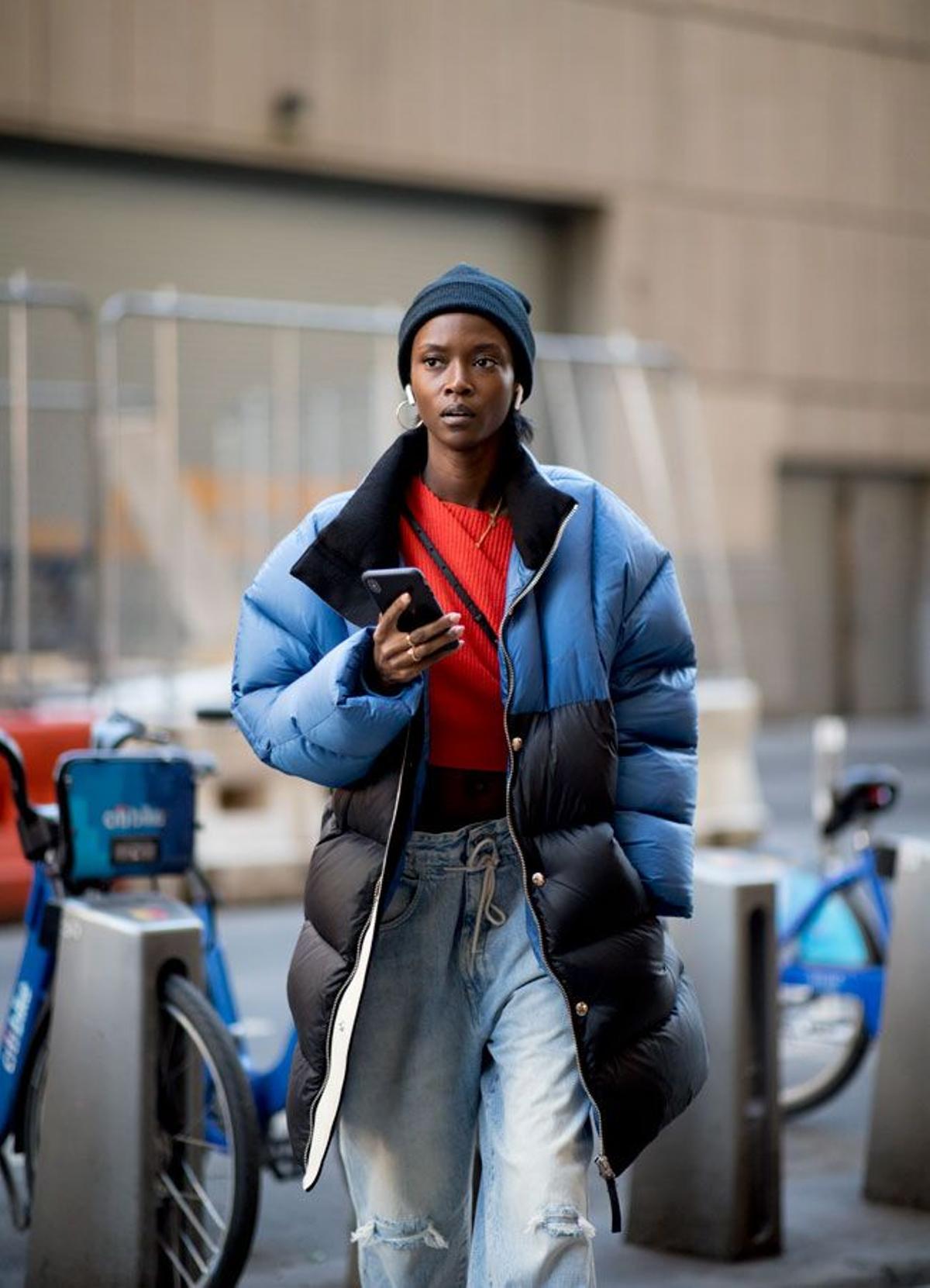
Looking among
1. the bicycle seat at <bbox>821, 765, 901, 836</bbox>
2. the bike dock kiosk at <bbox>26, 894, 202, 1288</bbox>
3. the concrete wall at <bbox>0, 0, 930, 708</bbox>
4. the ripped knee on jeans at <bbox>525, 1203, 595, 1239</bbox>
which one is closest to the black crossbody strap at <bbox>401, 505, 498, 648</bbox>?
the ripped knee on jeans at <bbox>525, 1203, 595, 1239</bbox>

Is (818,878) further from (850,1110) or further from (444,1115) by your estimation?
(444,1115)

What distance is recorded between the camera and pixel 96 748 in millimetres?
5242

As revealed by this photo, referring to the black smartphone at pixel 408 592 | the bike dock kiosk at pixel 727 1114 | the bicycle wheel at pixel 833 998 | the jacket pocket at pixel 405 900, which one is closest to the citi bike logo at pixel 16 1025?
the bike dock kiosk at pixel 727 1114

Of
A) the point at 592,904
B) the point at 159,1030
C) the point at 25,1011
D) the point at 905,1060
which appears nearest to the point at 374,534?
the point at 592,904

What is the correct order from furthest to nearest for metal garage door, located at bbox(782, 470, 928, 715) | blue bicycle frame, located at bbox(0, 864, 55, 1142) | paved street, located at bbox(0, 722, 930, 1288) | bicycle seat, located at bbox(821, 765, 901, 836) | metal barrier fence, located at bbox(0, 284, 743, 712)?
metal garage door, located at bbox(782, 470, 928, 715) → metal barrier fence, located at bbox(0, 284, 743, 712) → bicycle seat, located at bbox(821, 765, 901, 836) → paved street, located at bbox(0, 722, 930, 1288) → blue bicycle frame, located at bbox(0, 864, 55, 1142)

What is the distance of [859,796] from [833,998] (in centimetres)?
65

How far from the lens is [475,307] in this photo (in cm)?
334

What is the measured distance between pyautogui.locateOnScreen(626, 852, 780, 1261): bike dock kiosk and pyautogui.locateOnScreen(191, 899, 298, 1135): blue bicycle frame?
0.91m

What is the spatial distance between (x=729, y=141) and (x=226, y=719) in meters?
18.4

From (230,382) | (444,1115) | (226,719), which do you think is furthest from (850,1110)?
(230,382)

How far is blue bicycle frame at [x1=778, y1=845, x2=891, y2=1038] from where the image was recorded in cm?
645

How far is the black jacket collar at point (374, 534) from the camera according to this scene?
11.0 feet

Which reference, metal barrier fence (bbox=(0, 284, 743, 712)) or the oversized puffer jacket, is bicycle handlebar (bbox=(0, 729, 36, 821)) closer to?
the oversized puffer jacket

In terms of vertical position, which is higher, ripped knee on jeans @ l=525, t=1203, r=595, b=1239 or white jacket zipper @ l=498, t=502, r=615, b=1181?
white jacket zipper @ l=498, t=502, r=615, b=1181
